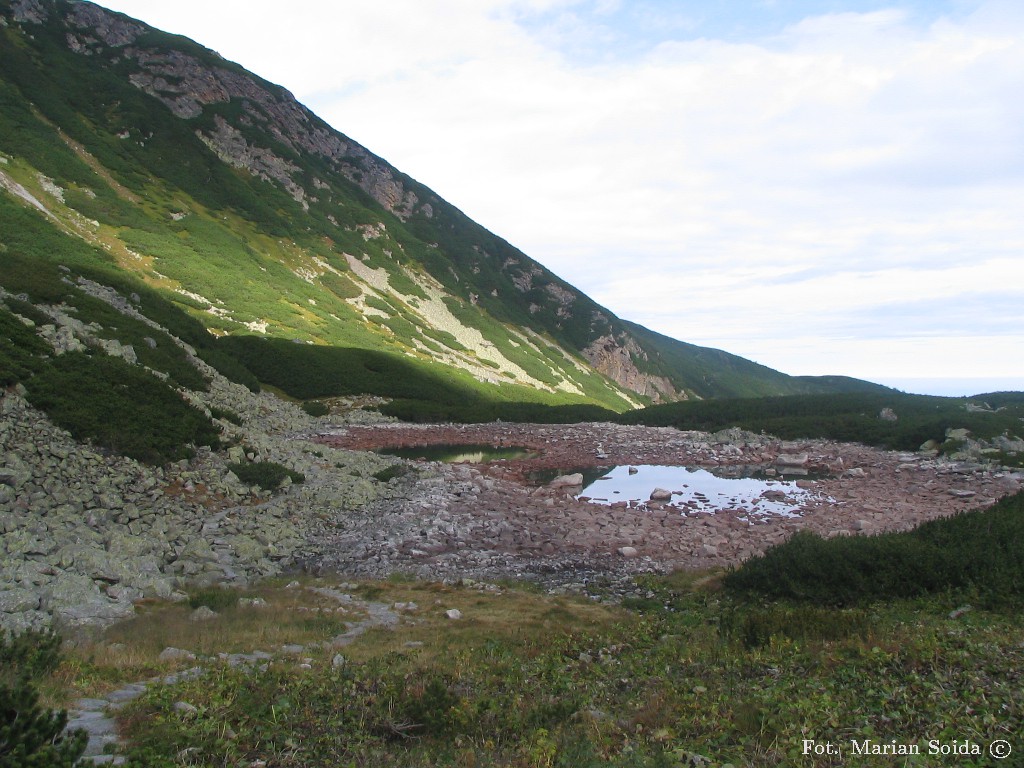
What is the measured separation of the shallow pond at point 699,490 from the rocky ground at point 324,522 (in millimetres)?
985

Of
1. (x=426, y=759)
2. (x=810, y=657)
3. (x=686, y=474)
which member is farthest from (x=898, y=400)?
(x=426, y=759)

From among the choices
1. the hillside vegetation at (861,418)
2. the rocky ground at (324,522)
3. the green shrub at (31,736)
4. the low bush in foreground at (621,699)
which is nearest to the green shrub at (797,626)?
the low bush in foreground at (621,699)

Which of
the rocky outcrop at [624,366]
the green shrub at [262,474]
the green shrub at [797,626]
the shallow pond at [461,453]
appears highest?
the rocky outcrop at [624,366]

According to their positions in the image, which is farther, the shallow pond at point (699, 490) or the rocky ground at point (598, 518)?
the shallow pond at point (699, 490)

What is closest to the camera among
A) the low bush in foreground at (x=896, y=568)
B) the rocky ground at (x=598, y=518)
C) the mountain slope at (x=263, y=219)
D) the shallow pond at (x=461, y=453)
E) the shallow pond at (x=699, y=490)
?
the low bush in foreground at (x=896, y=568)

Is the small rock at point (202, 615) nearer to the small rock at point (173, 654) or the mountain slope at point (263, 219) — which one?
the small rock at point (173, 654)

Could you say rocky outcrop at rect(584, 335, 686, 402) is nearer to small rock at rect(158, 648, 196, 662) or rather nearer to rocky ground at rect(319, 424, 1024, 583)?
rocky ground at rect(319, 424, 1024, 583)

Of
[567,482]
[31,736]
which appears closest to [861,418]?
[567,482]

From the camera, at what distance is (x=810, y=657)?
7969mm

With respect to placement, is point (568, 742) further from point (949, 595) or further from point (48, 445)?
point (48, 445)

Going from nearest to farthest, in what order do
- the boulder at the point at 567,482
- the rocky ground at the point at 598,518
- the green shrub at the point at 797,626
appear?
the green shrub at the point at 797,626 → the rocky ground at the point at 598,518 → the boulder at the point at 567,482

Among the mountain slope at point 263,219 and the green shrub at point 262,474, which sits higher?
the mountain slope at point 263,219

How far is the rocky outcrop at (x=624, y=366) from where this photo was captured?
115 metres
